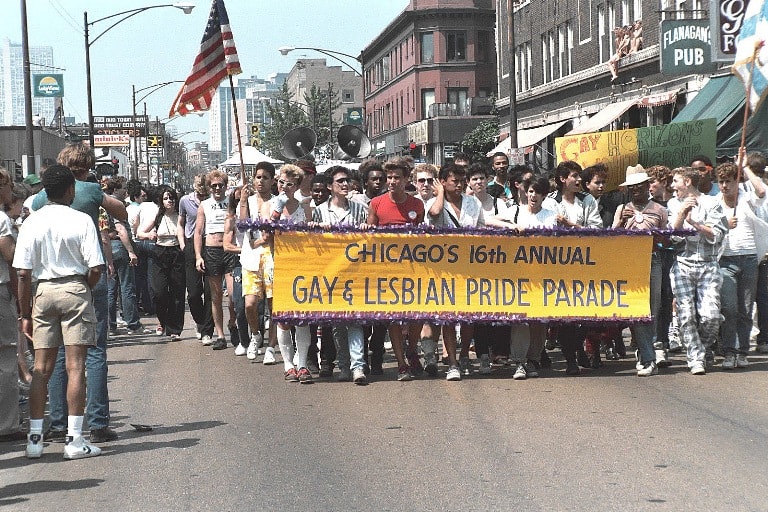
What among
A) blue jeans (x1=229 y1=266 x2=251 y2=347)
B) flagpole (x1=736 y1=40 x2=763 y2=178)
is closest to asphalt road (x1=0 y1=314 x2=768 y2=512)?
flagpole (x1=736 y1=40 x2=763 y2=178)

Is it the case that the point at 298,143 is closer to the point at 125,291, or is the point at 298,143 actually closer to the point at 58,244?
the point at 125,291

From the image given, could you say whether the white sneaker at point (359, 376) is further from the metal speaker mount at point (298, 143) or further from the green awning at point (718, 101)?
the green awning at point (718, 101)

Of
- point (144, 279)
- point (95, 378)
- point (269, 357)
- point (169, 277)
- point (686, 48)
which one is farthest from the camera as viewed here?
point (686, 48)

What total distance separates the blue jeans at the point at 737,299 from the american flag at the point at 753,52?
147 centimetres

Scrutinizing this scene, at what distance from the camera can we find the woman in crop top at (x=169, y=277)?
16141mm

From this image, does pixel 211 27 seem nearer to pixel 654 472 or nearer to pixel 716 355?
pixel 716 355

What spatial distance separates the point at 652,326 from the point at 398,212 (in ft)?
8.43

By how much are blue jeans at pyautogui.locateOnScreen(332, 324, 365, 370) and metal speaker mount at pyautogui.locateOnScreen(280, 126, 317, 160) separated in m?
12.7

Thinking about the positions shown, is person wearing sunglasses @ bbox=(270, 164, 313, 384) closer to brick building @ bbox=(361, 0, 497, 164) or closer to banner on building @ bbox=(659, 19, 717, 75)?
banner on building @ bbox=(659, 19, 717, 75)

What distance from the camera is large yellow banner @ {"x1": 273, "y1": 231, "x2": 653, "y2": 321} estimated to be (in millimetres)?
11617

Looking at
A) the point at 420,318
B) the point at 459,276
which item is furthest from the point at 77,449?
the point at 459,276

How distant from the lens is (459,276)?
1171cm

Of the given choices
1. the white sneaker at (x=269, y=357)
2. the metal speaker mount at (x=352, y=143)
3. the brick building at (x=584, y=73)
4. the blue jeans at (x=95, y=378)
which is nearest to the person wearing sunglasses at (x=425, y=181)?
the white sneaker at (x=269, y=357)

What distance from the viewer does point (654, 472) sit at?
744 centimetres
